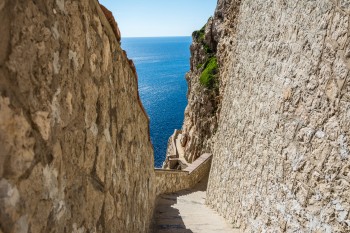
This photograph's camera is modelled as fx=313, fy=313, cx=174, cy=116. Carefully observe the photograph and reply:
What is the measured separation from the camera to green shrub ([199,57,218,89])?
22.5 m

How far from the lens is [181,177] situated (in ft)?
42.4

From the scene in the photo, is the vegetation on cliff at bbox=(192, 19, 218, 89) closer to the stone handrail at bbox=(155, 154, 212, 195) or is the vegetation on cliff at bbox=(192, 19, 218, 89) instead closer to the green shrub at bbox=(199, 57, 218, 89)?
the green shrub at bbox=(199, 57, 218, 89)

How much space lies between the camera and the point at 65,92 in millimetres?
1932

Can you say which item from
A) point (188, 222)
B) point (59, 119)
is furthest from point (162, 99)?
point (59, 119)

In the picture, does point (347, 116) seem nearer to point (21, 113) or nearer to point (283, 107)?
point (283, 107)

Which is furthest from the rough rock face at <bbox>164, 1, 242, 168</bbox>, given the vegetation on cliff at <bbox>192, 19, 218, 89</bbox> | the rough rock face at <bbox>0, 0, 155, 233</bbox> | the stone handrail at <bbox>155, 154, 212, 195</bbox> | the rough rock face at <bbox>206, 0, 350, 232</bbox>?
the rough rock face at <bbox>0, 0, 155, 233</bbox>

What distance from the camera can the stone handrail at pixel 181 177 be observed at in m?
9.87

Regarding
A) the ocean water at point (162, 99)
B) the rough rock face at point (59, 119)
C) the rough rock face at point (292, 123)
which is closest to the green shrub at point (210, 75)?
the rough rock face at point (292, 123)

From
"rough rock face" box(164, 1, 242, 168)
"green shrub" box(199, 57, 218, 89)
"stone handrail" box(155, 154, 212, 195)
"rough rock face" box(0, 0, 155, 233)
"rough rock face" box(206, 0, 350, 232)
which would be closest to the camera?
"rough rock face" box(0, 0, 155, 233)

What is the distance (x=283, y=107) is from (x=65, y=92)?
3.46 metres

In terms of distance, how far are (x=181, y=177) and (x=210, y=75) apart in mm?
11594

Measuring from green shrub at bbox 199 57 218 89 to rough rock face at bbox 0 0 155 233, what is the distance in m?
19.5

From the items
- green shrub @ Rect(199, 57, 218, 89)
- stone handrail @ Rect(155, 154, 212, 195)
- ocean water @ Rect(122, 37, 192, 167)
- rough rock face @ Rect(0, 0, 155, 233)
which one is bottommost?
ocean water @ Rect(122, 37, 192, 167)

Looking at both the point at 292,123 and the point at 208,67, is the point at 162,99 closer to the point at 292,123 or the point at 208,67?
the point at 208,67
